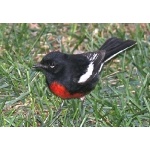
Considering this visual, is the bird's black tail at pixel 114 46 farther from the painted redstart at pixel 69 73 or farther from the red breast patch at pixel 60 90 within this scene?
the red breast patch at pixel 60 90

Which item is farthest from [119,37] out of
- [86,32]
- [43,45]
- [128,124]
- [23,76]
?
[128,124]

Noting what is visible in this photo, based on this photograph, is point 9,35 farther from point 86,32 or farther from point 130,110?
point 130,110

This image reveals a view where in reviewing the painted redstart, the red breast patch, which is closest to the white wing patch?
the painted redstart

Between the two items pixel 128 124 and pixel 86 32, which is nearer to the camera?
pixel 128 124

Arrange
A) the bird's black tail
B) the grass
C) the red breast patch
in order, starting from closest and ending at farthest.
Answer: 1. the grass
2. the red breast patch
3. the bird's black tail

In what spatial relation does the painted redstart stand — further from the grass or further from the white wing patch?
the grass

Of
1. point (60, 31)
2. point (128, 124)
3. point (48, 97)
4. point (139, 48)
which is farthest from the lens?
point (60, 31)

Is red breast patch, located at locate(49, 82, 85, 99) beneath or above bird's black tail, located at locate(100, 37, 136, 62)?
beneath

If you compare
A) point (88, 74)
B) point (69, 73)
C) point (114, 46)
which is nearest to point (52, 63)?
point (69, 73)
